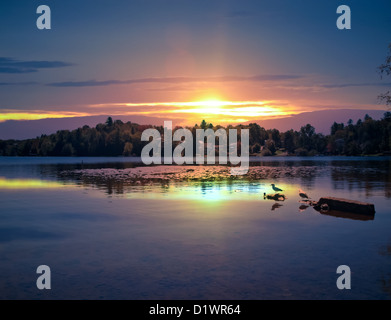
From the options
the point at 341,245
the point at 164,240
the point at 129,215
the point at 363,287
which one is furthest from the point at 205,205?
the point at 363,287

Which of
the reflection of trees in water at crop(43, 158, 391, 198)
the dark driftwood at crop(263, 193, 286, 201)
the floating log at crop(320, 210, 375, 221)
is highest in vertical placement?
the reflection of trees in water at crop(43, 158, 391, 198)

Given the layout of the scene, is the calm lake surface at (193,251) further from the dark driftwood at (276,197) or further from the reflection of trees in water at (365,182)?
the reflection of trees in water at (365,182)

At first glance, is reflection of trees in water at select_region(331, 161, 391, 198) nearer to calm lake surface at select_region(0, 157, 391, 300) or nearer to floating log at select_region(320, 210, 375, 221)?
floating log at select_region(320, 210, 375, 221)

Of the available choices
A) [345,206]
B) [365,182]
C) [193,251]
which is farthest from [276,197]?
[365,182]

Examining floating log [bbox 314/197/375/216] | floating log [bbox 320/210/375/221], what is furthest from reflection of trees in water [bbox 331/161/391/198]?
floating log [bbox 320/210/375/221]

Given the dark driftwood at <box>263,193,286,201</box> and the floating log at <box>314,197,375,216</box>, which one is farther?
the dark driftwood at <box>263,193,286,201</box>

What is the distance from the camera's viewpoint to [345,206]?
1334 inches

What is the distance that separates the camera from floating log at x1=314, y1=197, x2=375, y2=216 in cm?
3214

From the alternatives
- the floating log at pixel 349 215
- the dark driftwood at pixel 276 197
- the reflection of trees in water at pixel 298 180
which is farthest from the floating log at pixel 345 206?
the reflection of trees in water at pixel 298 180

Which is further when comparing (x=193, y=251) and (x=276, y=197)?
(x=276, y=197)

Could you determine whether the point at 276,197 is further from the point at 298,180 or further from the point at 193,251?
the point at 298,180

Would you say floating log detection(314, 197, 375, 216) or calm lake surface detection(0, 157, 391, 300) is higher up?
floating log detection(314, 197, 375, 216)

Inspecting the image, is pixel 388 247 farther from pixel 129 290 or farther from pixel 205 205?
pixel 205 205

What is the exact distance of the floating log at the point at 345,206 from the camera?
105ft
